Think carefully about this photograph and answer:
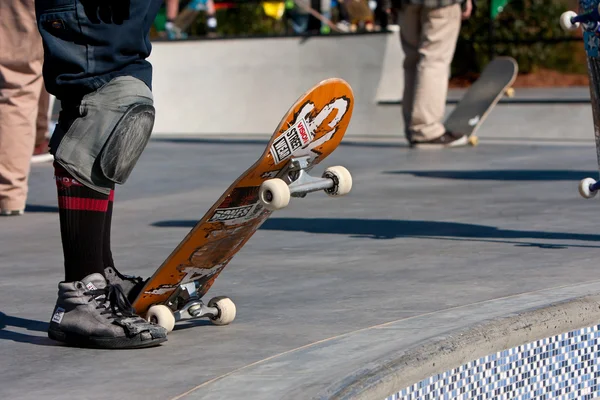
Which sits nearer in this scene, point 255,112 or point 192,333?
point 192,333

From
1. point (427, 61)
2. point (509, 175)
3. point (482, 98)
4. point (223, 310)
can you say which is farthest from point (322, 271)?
point (482, 98)

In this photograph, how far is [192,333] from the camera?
3850 mm

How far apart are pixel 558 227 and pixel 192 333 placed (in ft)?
8.61

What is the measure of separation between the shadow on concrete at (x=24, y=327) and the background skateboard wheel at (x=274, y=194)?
813mm

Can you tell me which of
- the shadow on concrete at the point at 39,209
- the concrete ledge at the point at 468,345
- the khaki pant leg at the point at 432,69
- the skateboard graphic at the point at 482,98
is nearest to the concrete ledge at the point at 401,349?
the concrete ledge at the point at 468,345

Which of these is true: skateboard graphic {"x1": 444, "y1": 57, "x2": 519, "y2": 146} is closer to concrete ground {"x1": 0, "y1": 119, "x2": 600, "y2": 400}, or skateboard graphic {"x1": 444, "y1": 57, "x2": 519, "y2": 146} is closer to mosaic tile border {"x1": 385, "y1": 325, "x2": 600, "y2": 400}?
concrete ground {"x1": 0, "y1": 119, "x2": 600, "y2": 400}

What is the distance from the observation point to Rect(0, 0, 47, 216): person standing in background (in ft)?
22.1

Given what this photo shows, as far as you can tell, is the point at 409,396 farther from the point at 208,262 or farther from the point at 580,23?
the point at 580,23

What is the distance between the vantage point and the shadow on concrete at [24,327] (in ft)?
12.4

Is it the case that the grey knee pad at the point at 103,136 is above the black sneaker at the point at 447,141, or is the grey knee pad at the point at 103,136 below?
above

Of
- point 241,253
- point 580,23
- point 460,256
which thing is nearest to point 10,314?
point 241,253

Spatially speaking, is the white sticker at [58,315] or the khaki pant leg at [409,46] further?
the khaki pant leg at [409,46]

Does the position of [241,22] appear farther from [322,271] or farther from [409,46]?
[322,271]

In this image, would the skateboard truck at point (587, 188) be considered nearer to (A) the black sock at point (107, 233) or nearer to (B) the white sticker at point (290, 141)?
(B) the white sticker at point (290, 141)
